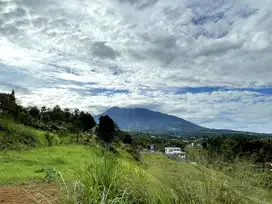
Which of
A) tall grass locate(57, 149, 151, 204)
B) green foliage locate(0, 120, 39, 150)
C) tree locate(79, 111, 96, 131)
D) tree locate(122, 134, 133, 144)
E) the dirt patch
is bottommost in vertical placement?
the dirt patch

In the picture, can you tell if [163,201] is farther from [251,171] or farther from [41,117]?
[41,117]

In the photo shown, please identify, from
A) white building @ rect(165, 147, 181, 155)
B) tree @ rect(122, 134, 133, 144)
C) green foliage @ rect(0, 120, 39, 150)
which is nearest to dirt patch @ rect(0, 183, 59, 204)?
white building @ rect(165, 147, 181, 155)

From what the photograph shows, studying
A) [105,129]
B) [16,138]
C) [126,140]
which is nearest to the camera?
[16,138]

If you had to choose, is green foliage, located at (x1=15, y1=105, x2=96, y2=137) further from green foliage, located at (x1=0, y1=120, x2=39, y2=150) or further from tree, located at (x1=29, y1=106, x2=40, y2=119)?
green foliage, located at (x1=0, y1=120, x2=39, y2=150)

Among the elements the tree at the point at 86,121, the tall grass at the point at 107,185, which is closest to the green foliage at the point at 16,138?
Result: the tall grass at the point at 107,185

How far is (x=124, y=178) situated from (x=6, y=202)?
283 centimetres

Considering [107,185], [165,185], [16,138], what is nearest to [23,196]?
[107,185]

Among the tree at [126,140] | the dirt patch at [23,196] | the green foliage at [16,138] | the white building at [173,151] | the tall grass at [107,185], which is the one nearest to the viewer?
the tall grass at [107,185]

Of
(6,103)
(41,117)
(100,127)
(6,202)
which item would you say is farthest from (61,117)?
(6,202)

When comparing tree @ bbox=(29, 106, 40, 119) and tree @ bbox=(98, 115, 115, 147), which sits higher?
tree @ bbox=(29, 106, 40, 119)

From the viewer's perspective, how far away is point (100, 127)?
5850 centimetres

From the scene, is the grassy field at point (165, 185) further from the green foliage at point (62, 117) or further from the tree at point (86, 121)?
the tree at point (86, 121)

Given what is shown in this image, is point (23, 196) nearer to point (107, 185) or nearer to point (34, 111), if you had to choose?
point (107, 185)

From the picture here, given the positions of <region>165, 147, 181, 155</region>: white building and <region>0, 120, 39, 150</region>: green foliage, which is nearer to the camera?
<region>165, 147, 181, 155</region>: white building
